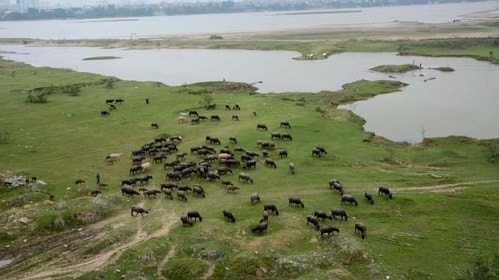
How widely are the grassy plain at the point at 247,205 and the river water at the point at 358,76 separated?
200 inches

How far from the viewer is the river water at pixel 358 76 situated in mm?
46906

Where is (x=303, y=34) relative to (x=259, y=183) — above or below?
above

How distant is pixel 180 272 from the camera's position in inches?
780

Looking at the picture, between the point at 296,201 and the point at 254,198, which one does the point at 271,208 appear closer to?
the point at 296,201

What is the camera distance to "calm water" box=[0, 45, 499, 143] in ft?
A: 154

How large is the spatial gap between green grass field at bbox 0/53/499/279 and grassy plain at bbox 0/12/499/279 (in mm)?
85

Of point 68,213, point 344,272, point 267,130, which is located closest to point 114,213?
point 68,213

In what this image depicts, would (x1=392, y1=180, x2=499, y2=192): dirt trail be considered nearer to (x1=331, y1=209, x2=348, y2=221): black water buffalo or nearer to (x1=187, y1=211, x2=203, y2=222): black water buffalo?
(x1=331, y1=209, x2=348, y2=221): black water buffalo

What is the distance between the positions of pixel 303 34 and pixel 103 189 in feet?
393

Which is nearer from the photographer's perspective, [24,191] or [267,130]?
[24,191]

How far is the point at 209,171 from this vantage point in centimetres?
Result: 3117

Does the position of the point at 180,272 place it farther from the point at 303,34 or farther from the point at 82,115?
the point at 303,34

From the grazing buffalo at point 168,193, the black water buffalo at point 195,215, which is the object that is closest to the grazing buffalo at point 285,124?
the grazing buffalo at point 168,193

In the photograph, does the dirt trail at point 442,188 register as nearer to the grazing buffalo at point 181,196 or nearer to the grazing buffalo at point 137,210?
the grazing buffalo at point 181,196
